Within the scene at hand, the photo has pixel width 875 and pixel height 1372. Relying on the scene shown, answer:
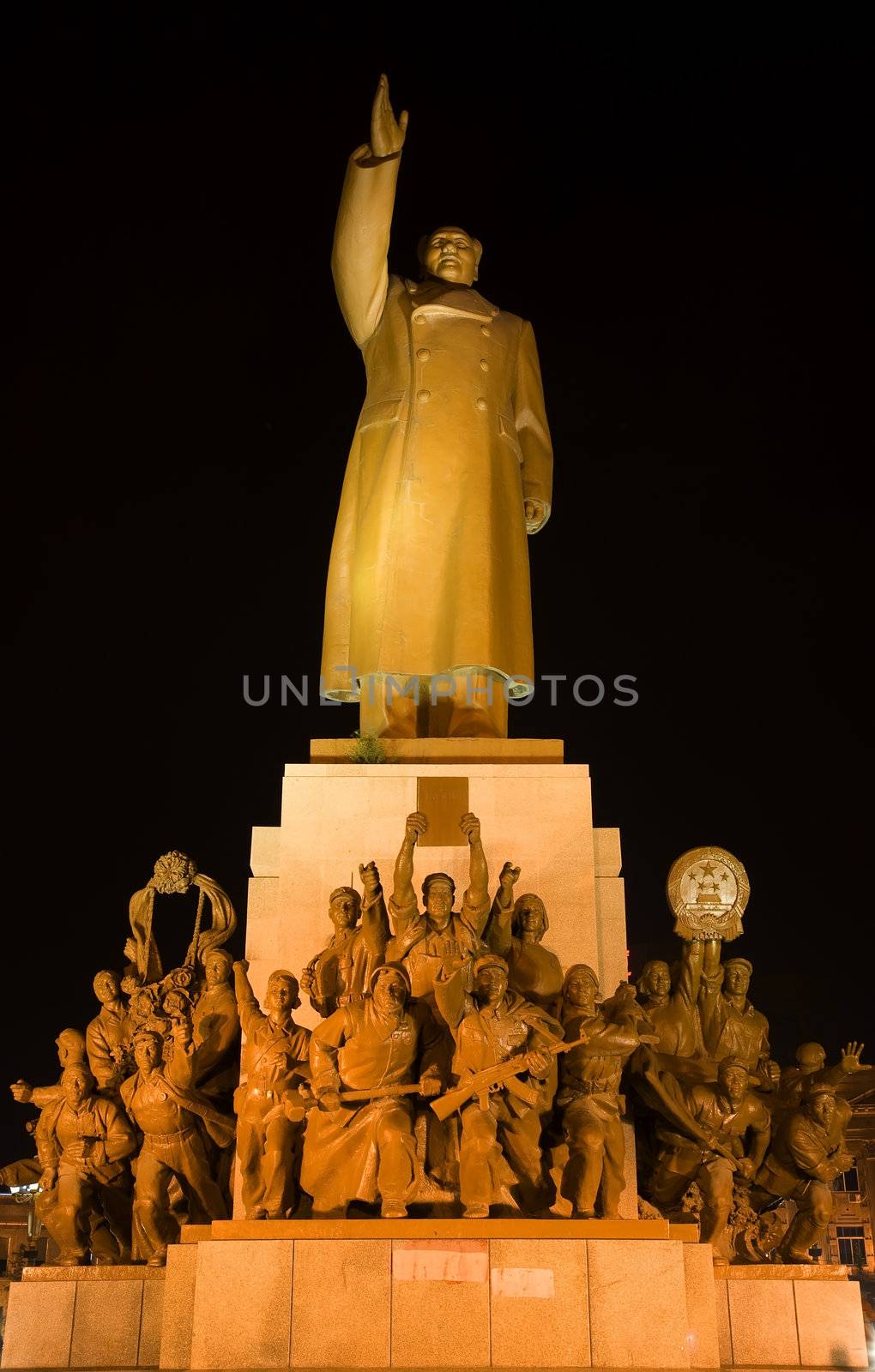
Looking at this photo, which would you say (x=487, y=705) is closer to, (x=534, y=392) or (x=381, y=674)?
(x=381, y=674)

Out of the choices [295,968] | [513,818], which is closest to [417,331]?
[513,818]

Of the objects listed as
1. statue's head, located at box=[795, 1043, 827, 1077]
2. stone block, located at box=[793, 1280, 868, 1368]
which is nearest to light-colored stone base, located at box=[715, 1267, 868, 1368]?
stone block, located at box=[793, 1280, 868, 1368]

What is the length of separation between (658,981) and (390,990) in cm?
324

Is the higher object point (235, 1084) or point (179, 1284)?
point (235, 1084)

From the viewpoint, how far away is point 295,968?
10.6 m

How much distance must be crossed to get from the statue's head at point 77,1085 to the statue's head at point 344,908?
2.51 m

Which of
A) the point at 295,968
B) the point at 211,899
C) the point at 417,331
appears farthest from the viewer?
the point at 417,331

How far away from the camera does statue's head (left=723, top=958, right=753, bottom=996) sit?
11977mm

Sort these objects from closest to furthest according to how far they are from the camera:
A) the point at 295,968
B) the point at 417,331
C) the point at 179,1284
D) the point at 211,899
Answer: the point at 179,1284 < the point at 295,968 < the point at 211,899 < the point at 417,331

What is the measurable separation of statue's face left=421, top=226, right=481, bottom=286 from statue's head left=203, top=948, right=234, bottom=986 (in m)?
6.29

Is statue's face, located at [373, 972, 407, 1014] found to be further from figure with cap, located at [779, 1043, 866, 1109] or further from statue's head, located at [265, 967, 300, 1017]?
figure with cap, located at [779, 1043, 866, 1109]

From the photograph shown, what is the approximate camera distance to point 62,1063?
11.1 metres

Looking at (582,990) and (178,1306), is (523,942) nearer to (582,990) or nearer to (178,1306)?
(582,990)

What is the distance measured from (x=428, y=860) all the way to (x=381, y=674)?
1.79 m
